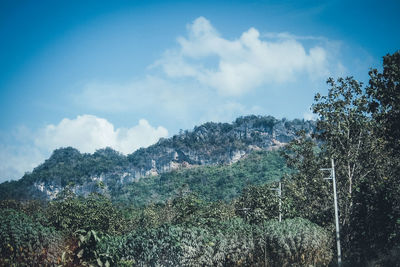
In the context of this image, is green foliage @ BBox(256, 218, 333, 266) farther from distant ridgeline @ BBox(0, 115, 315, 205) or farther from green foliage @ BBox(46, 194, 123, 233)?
distant ridgeline @ BBox(0, 115, 315, 205)

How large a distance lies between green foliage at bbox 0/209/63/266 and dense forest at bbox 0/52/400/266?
3cm

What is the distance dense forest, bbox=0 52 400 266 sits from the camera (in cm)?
867

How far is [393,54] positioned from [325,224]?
9505mm

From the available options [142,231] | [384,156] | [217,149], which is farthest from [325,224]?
[217,149]

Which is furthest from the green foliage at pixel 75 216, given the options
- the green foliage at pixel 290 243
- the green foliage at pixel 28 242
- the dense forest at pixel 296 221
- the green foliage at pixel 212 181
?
the green foliage at pixel 212 181

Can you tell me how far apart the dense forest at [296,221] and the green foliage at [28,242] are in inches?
1.0

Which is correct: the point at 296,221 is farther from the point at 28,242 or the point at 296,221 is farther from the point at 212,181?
the point at 212,181

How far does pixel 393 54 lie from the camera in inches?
468

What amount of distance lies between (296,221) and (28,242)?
10364mm

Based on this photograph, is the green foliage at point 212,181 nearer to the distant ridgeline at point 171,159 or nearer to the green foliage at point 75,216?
the distant ridgeline at point 171,159

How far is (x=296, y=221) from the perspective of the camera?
14094 millimetres

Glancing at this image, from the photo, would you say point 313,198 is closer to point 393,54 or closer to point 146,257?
point 393,54

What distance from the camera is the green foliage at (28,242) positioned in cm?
770

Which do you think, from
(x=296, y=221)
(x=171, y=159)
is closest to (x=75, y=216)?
(x=296, y=221)
